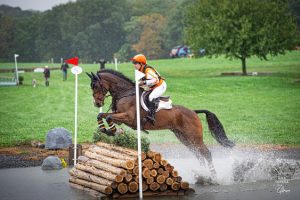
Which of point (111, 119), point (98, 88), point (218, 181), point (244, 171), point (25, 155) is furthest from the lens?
point (25, 155)

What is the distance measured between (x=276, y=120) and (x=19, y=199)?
16648 millimetres

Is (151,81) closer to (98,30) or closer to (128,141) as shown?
(128,141)

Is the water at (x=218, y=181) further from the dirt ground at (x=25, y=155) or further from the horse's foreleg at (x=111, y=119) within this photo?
the horse's foreleg at (x=111, y=119)

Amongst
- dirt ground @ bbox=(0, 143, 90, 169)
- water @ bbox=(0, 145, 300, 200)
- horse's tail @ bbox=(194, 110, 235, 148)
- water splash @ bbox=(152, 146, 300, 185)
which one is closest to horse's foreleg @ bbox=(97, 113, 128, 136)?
water @ bbox=(0, 145, 300, 200)

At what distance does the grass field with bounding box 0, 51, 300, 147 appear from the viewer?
2323 cm

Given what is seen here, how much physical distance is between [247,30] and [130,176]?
38751 mm

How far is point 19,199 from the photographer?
1241cm

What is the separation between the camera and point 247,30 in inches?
→ 1949

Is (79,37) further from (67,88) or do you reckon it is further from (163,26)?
(67,88)

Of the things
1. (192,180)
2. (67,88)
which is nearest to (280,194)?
(192,180)

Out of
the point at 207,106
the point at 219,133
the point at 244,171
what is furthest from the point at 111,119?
the point at 207,106

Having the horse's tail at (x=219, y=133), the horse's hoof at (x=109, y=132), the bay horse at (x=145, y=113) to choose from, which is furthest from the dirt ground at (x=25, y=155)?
the horse's tail at (x=219, y=133)

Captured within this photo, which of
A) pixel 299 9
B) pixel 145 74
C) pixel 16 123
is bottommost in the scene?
pixel 16 123

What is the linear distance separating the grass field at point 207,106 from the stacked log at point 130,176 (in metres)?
8.88
